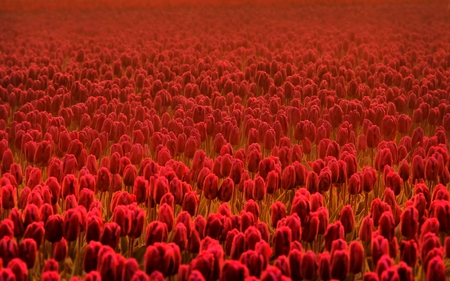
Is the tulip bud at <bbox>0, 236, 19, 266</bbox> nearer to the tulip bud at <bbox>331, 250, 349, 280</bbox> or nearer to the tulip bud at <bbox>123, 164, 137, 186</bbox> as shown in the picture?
the tulip bud at <bbox>123, 164, 137, 186</bbox>

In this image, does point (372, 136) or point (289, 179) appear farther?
point (372, 136)

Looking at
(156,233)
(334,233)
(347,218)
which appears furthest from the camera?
(347,218)

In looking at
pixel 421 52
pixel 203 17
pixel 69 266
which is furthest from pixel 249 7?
pixel 69 266

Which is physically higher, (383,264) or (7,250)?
(383,264)

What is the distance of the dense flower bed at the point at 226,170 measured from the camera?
3.40 metres

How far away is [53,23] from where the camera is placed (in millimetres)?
22234

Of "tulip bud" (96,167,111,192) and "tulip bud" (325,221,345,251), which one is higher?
"tulip bud" (325,221,345,251)

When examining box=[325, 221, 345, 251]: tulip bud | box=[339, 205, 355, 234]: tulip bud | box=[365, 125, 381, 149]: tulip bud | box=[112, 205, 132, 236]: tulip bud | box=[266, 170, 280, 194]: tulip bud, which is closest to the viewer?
box=[325, 221, 345, 251]: tulip bud

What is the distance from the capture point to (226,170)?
16.3 ft

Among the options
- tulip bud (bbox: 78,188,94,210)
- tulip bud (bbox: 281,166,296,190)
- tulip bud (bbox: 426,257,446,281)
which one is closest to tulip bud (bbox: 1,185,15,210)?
tulip bud (bbox: 78,188,94,210)

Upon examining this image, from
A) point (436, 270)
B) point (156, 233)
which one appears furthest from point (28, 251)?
point (436, 270)

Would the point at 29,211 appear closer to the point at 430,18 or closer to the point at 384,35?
A: the point at 384,35

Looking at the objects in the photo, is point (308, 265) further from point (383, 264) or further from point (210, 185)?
point (210, 185)

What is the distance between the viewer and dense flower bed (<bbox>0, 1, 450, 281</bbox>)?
340cm
